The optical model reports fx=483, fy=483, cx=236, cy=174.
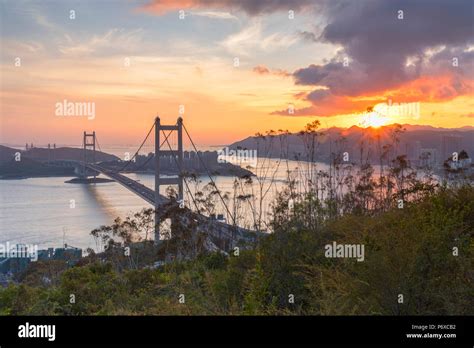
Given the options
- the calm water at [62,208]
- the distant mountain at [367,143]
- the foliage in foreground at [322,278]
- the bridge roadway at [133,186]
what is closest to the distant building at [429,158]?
the distant mountain at [367,143]

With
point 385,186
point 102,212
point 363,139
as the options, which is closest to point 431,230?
point 385,186

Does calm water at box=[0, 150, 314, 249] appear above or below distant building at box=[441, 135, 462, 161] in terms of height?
below

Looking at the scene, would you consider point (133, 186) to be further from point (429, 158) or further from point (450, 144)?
point (450, 144)

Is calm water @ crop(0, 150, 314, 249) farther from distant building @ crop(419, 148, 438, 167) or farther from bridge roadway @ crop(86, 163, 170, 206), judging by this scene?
distant building @ crop(419, 148, 438, 167)

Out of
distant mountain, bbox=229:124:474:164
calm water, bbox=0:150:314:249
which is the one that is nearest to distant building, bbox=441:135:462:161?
distant mountain, bbox=229:124:474:164

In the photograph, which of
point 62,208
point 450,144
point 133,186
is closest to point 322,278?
point 450,144
